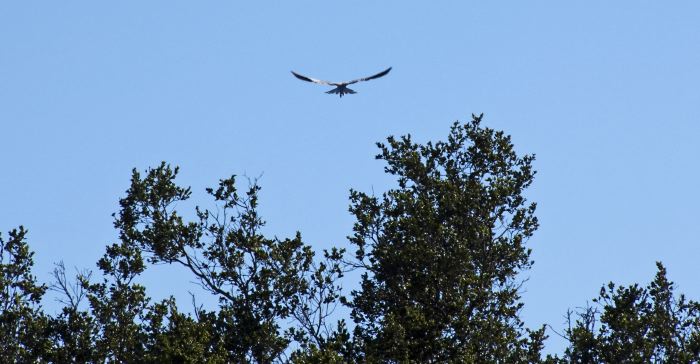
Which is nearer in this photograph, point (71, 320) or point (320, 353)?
point (320, 353)

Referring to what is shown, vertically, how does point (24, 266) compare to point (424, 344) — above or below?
above

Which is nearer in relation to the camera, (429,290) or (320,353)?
(320,353)

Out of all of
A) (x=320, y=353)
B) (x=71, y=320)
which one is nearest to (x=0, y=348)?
(x=71, y=320)

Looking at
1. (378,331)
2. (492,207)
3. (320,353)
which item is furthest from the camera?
(492,207)

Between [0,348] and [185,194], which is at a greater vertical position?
[185,194]

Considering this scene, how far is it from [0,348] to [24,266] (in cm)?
286

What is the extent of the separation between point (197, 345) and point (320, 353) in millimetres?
3193

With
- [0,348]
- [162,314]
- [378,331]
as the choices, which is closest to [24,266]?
[0,348]

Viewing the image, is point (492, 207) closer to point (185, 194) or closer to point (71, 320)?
point (185, 194)

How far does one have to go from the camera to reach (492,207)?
50.0 m

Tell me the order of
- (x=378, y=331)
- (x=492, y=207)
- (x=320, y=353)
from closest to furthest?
(x=320, y=353)
(x=378, y=331)
(x=492, y=207)

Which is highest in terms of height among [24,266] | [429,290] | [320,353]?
[24,266]

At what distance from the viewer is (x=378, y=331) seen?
46.8 meters

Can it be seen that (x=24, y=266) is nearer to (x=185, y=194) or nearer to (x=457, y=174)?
(x=185, y=194)
